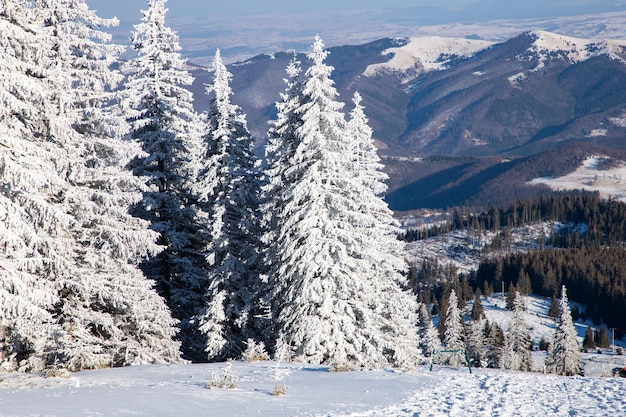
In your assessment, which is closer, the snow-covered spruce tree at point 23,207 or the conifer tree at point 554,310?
the snow-covered spruce tree at point 23,207

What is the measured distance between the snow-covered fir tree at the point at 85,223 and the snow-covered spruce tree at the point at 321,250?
5263 mm

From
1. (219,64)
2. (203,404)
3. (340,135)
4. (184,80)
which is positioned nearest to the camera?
(203,404)

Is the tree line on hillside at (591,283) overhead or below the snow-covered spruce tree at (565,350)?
overhead

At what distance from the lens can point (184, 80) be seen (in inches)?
1112

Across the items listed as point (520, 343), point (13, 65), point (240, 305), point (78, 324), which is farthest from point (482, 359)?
point (13, 65)

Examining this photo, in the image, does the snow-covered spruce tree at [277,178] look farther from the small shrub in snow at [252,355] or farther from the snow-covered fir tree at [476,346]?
the snow-covered fir tree at [476,346]

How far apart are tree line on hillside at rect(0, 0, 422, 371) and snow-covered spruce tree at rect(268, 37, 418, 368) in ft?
0.28

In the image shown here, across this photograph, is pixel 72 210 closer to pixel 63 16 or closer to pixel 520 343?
pixel 63 16

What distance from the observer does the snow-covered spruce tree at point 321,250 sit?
938 inches

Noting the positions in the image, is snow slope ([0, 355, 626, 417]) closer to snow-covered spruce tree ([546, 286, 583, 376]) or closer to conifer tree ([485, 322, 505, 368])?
snow-covered spruce tree ([546, 286, 583, 376])

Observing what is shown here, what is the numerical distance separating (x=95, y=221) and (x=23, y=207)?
5.33m

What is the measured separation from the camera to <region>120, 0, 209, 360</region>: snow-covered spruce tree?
1099 inches

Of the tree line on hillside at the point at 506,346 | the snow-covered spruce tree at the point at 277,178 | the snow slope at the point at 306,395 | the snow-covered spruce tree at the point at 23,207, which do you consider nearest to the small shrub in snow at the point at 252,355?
the snow slope at the point at 306,395

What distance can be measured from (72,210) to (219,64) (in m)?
13.8
